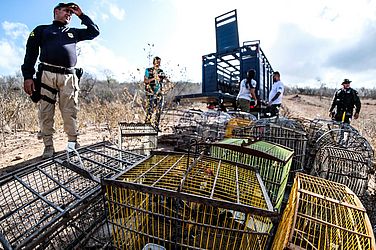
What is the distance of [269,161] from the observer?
2.11m

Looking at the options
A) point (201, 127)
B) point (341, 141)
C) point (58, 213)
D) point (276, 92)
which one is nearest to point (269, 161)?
point (58, 213)

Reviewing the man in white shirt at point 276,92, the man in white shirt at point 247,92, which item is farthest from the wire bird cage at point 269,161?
the man in white shirt at point 276,92

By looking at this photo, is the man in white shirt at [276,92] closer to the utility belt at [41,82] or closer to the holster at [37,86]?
the utility belt at [41,82]

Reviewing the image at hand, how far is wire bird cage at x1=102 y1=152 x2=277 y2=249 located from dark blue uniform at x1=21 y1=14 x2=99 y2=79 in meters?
2.14

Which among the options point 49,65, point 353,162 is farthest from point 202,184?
point 49,65

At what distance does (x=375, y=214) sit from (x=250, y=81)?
3441 millimetres

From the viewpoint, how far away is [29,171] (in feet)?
5.22

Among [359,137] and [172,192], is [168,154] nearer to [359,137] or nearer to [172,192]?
[172,192]

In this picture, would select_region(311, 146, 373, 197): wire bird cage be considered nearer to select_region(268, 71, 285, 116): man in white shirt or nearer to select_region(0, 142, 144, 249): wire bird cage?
select_region(0, 142, 144, 249): wire bird cage

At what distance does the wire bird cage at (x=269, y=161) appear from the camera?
1929 mm

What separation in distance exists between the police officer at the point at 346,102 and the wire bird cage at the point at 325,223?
501cm

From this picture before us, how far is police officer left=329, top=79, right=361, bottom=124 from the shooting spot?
18.4 ft

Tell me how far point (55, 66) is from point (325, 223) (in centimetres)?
318

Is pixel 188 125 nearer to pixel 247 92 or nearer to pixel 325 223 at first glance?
pixel 247 92
